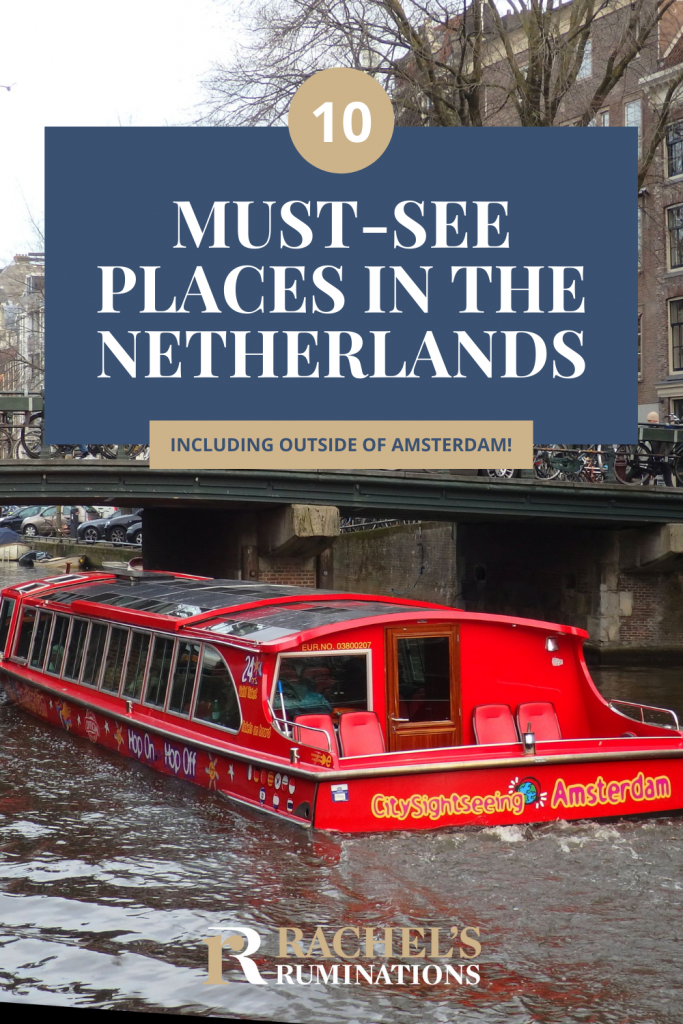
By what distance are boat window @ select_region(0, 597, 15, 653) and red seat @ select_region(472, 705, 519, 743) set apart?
8.67 m

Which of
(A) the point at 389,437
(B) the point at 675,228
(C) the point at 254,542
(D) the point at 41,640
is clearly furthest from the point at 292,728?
(B) the point at 675,228

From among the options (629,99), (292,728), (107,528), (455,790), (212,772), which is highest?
(629,99)

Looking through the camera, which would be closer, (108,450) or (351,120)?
(351,120)

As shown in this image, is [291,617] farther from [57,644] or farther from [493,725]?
[57,644]

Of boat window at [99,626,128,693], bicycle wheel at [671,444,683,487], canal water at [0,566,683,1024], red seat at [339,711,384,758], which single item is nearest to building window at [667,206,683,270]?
bicycle wheel at [671,444,683,487]

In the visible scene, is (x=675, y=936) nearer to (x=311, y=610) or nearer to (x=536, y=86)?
(x=311, y=610)

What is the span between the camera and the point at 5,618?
1698cm

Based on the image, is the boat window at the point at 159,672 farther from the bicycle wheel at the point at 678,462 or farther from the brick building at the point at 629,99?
the bicycle wheel at the point at 678,462

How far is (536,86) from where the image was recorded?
→ 886 inches

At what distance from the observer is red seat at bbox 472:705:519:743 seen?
10594 mm

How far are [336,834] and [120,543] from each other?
2975cm

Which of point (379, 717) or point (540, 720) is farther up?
point (379, 717)

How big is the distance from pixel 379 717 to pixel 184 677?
7.80 feet

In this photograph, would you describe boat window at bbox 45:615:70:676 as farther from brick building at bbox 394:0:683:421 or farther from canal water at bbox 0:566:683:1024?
brick building at bbox 394:0:683:421
